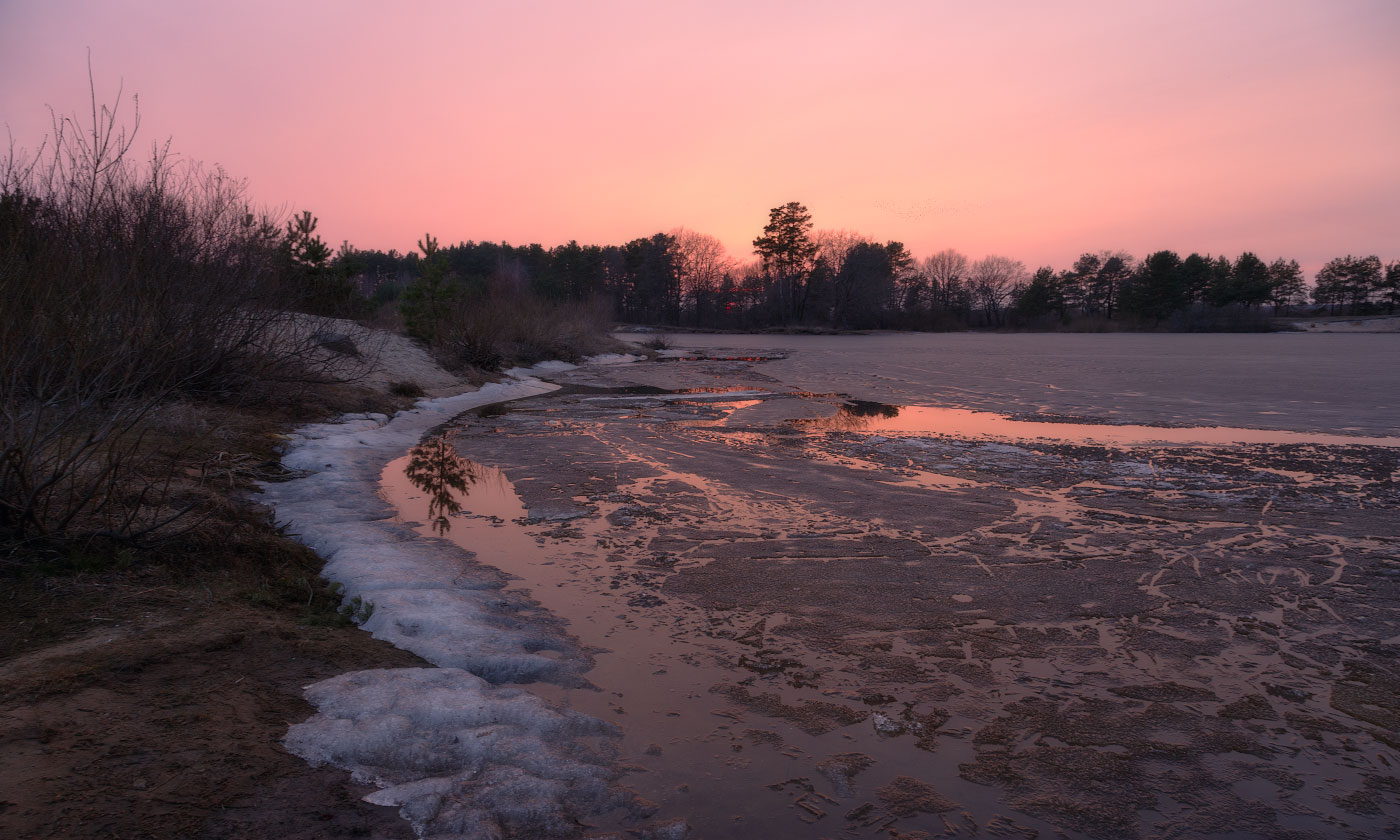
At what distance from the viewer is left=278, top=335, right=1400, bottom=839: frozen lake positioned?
9.68 ft

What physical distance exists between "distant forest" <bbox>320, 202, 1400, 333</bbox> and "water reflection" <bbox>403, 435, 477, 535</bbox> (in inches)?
2247

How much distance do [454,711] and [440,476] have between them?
236 inches

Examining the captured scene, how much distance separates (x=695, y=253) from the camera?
99.8 m

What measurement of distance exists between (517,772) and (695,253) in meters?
99.7

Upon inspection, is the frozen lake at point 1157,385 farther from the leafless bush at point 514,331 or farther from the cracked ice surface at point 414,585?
the cracked ice surface at point 414,585

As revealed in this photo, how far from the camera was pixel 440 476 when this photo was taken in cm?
902

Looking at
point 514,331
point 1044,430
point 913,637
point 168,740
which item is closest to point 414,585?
point 168,740

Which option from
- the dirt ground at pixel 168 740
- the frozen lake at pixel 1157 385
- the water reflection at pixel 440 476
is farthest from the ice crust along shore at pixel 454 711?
the frozen lake at pixel 1157 385

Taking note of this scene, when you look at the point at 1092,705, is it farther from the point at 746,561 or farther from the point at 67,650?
the point at 67,650

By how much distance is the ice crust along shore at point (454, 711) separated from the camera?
2838 mm

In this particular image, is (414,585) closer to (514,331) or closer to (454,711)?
(454,711)

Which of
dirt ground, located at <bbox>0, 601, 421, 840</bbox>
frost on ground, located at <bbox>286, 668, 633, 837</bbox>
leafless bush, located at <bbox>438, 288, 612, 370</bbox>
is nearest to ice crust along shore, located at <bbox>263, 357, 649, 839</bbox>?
frost on ground, located at <bbox>286, 668, 633, 837</bbox>

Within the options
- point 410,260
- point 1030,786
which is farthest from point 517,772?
point 410,260

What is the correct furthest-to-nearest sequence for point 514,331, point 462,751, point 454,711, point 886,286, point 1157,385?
point 886,286 < point 514,331 < point 1157,385 < point 454,711 < point 462,751
